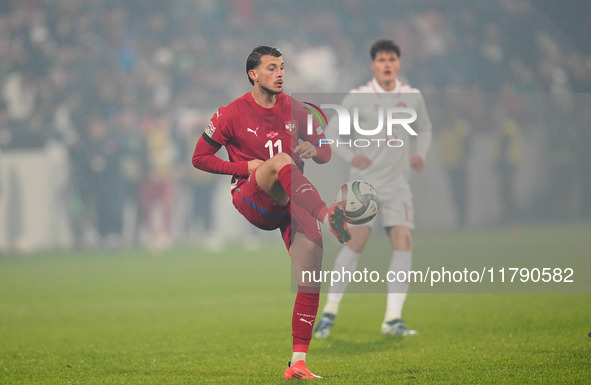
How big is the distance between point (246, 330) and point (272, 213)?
2.78 meters

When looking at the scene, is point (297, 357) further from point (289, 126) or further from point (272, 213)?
point (289, 126)

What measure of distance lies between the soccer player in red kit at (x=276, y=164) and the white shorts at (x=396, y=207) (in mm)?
2024

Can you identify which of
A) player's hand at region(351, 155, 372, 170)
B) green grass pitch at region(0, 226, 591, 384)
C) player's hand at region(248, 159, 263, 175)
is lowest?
green grass pitch at region(0, 226, 591, 384)

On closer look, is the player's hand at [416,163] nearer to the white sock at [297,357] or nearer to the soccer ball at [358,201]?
the soccer ball at [358,201]

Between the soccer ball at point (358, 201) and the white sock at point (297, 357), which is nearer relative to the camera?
the soccer ball at point (358, 201)

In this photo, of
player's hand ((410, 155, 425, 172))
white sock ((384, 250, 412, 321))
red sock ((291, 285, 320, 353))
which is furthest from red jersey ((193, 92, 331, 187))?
white sock ((384, 250, 412, 321))

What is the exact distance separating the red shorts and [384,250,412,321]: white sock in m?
2.15

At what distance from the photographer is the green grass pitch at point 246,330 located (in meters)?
5.18

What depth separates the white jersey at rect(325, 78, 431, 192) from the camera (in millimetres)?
7340

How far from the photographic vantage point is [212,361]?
5.86 metres

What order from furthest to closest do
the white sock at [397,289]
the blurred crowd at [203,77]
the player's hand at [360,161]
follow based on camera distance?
1. the blurred crowd at [203,77]
2. the white sock at [397,289]
3. the player's hand at [360,161]

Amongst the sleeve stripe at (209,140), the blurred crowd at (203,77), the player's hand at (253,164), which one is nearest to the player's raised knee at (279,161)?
the player's hand at (253,164)

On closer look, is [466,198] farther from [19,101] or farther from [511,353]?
[511,353]

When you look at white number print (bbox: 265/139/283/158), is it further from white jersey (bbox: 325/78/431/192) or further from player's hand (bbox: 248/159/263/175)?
white jersey (bbox: 325/78/431/192)
